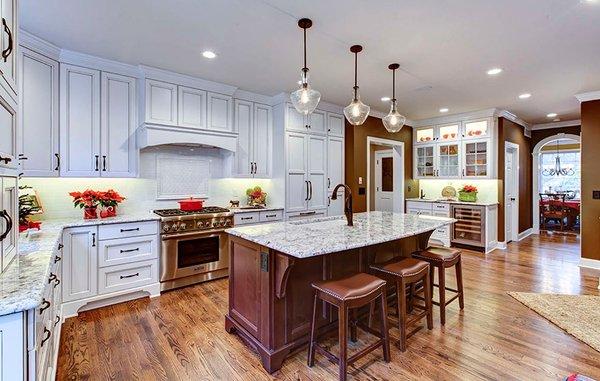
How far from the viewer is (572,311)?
9.88 feet

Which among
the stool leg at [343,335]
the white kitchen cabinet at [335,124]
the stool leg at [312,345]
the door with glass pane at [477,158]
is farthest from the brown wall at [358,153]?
the stool leg at [343,335]

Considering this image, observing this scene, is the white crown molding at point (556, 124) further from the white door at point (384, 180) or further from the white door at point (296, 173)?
the white door at point (296, 173)

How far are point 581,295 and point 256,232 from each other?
3801 mm

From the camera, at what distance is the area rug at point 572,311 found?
2.59 m

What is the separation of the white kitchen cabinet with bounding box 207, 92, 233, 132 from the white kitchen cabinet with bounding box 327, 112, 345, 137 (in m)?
1.71

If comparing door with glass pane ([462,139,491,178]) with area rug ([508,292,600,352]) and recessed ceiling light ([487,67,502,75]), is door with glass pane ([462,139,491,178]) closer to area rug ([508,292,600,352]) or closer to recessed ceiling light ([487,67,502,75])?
recessed ceiling light ([487,67,502,75])

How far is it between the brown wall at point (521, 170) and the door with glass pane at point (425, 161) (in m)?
1.21

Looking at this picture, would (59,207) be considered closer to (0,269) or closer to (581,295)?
(0,269)

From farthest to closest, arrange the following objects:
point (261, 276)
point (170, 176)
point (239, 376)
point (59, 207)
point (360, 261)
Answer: point (170, 176), point (59, 207), point (360, 261), point (261, 276), point (239, 376)

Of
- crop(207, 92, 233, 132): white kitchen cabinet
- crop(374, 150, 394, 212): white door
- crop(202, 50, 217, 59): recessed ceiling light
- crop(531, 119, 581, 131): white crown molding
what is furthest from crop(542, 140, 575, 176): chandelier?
crop(202, 50, 217, 59): recessed ceiling light

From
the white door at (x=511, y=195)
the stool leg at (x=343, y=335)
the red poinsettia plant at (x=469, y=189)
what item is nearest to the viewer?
the stool leg at (x=343, y=335)

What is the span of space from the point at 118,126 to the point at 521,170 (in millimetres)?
7677

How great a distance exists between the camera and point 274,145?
188 inches

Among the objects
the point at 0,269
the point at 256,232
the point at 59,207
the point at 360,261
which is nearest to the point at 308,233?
the point at 256,232
